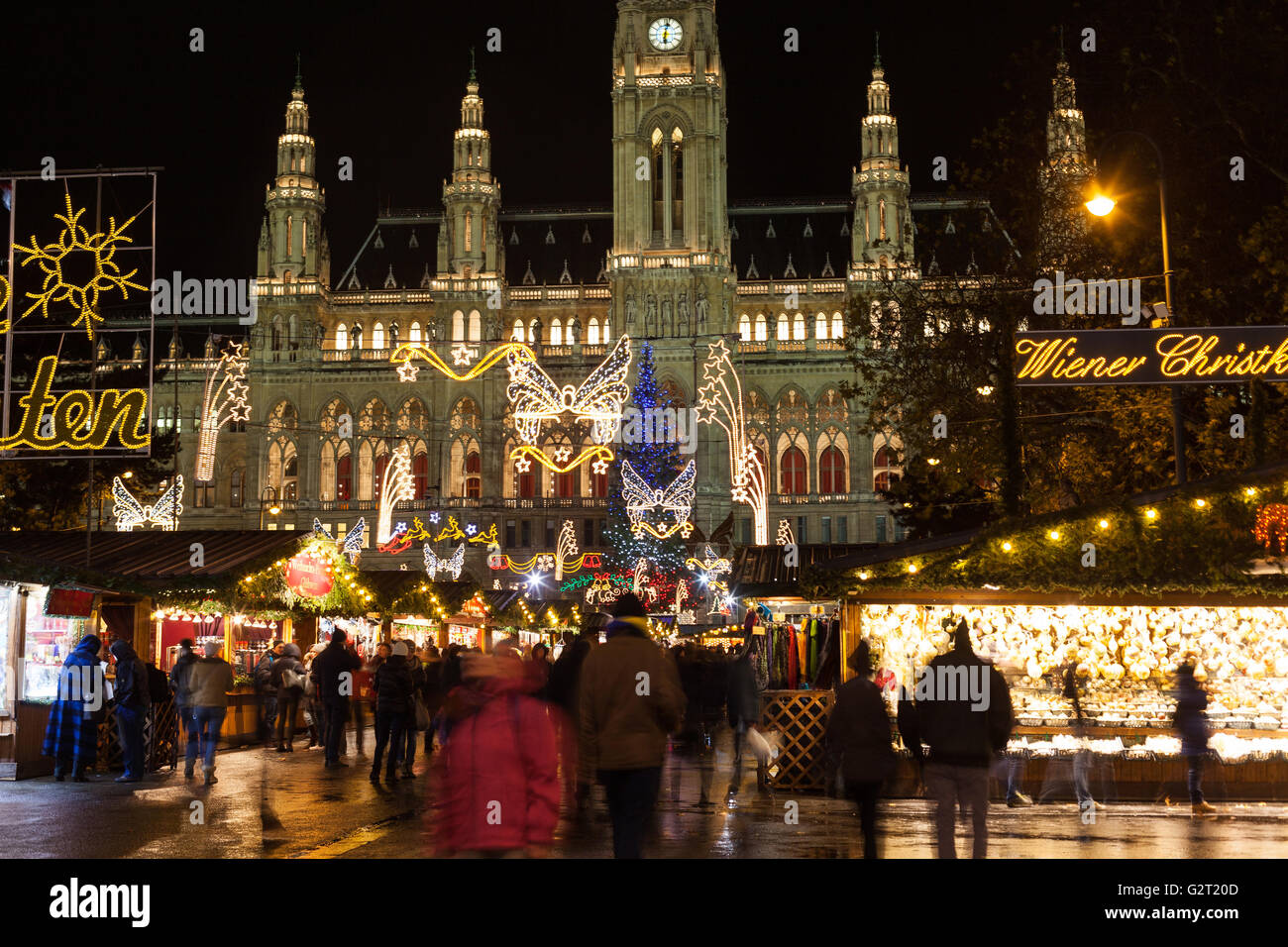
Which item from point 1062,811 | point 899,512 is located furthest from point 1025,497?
point 899,512

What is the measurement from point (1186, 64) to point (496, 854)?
17082 millimetres

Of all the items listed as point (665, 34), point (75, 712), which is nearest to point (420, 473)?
point (665, 34)

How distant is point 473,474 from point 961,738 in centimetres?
6877

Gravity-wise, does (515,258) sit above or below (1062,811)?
above

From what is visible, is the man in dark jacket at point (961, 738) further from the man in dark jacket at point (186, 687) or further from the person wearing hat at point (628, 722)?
the man in dark jacket at point (186, 687)

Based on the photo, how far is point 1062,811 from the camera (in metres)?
14.1

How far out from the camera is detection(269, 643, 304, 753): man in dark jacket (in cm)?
2097

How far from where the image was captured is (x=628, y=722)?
7633 mm

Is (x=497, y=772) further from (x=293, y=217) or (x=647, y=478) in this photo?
(x=293, y=217)

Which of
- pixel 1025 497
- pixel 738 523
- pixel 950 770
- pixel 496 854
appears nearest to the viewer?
pixel 496 854

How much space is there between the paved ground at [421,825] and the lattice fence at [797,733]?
46 centimetres

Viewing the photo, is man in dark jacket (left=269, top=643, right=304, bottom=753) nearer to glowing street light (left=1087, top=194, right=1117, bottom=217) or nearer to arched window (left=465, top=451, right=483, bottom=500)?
glowing street light (left=1087, top=194, right=1117, bottom=217)
